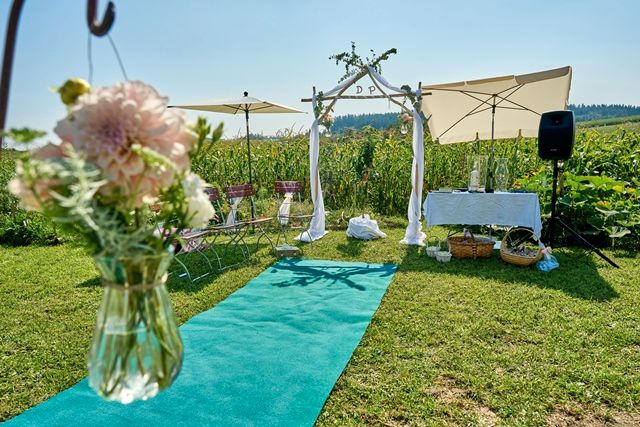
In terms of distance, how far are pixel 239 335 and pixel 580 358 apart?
8.56ft

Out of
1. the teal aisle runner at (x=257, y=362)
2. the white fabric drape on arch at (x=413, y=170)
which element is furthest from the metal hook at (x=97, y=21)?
the white fabric drape on arch at (x=413, y=170)

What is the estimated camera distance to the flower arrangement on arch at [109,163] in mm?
729

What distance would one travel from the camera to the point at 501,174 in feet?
20.5

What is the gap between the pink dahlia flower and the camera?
0.75 meters

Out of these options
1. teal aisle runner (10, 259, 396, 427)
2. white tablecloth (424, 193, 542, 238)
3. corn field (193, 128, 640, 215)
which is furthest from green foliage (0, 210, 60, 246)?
white tablecloth (424, 193, 542, 238)

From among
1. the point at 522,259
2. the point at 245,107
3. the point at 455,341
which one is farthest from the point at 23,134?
the point at 245,107

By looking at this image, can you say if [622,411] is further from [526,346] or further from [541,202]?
[541,202]

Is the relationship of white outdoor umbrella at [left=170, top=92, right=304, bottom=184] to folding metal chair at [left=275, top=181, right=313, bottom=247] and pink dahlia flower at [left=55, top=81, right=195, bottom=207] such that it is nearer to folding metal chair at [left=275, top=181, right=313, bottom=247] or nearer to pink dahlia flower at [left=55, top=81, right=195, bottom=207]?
folding metal chair at [left=275, top=181, right=313, bottom=247]

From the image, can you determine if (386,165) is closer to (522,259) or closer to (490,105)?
(490,105)

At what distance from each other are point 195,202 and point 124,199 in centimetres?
13

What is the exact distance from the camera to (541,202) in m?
6.96

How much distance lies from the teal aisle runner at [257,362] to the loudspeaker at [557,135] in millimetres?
2716

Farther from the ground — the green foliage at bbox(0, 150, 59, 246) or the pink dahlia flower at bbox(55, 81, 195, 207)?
the pink dahlia flower at bbox(55, 81, 195, 207)

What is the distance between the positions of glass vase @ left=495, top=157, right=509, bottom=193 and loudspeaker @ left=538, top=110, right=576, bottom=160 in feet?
1.61
